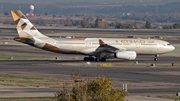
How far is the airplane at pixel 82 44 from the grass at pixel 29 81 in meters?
16.7

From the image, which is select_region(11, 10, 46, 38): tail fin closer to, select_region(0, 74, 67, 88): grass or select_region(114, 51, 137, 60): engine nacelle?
select_region(114, 51, 137, 60): engine nacelle

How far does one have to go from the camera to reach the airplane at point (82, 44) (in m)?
76.0

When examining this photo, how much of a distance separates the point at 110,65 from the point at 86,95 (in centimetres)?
4395

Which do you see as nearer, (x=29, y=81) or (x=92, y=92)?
(x=92, y=92)

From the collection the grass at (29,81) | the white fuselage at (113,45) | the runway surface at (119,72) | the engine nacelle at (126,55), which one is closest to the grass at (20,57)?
the runway surface at (119,72)

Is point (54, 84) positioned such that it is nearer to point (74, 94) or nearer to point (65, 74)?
point (65, 74)

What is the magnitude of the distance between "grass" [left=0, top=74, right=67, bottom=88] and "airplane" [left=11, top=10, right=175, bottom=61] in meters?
16.7

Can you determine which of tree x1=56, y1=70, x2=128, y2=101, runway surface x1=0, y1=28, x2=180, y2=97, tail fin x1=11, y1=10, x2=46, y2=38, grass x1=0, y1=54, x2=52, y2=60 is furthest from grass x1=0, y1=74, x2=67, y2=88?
grass x1=0, y1=54, x2=52, y2=60

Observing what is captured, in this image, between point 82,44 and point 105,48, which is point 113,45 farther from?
point 82,44

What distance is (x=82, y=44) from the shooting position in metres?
77.4

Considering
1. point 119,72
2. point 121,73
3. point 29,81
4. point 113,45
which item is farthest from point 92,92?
point 113,45

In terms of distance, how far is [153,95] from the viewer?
4588 centimetres

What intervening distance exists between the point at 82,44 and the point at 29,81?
2281cm

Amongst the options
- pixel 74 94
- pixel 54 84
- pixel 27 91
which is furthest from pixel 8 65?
pixel 74 94
